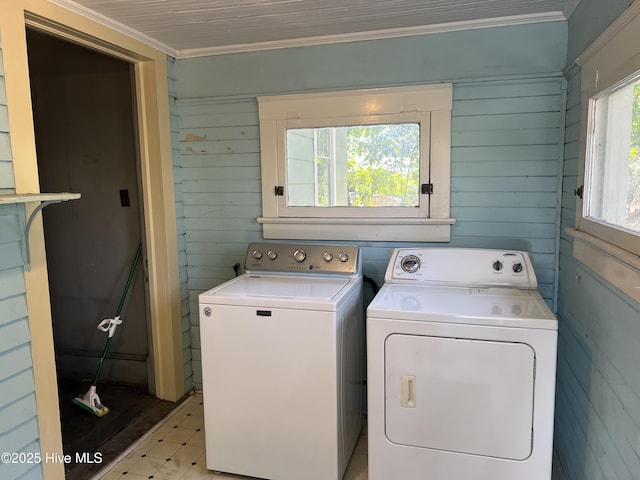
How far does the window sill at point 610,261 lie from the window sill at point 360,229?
69 cm

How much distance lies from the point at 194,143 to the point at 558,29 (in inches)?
79.5

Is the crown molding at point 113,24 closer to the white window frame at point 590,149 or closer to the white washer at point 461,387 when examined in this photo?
the white washer at point 461,387

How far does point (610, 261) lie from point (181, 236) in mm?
2243

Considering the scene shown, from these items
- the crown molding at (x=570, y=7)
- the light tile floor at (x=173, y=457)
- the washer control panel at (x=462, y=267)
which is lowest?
the light tile floor at (x=173, y=457)

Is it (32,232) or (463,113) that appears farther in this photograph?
(463,113)

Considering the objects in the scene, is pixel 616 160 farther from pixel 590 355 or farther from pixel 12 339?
pixel 12 339

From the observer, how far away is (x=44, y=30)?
6.53 feet

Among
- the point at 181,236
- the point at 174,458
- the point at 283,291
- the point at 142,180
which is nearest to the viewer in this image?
the point at 283,291

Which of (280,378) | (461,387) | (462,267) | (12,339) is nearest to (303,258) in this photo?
(280,378)

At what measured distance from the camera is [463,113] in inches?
94.9

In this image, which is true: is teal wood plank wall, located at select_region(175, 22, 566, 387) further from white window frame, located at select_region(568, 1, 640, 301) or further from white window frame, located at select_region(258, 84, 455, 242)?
white window frame, located at select_region(568, 1, 640, 301)

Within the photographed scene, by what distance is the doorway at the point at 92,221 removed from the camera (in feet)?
9.48

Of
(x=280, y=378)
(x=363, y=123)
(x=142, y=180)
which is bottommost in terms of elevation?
(x=280, y=378)

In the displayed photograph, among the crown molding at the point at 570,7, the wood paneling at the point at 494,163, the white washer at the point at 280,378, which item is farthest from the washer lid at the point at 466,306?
the crown molding at the point at 570,7
